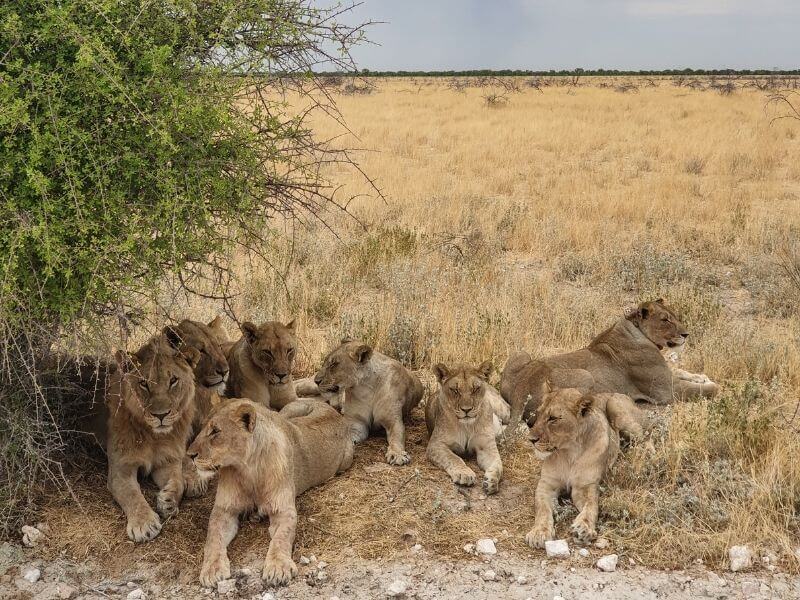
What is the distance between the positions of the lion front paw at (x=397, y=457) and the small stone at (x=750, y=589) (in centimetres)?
250

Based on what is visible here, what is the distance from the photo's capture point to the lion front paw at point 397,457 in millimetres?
6566

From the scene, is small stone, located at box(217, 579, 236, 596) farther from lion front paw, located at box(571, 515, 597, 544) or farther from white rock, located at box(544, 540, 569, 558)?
lion front paw, located at box(571, 515, 597, 544)

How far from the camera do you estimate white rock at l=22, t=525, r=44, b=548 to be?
5457mm

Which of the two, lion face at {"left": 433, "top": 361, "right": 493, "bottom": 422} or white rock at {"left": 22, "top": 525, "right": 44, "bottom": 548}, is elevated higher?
lion face at {"left": 433, "top": 361, "right": 493, "bottom": 422}

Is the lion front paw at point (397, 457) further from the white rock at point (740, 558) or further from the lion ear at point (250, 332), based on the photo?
the white rock at point (740, 558)

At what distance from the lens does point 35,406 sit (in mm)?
6094

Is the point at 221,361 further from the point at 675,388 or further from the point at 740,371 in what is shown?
the point at 740,371

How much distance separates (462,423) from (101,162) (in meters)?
3.05

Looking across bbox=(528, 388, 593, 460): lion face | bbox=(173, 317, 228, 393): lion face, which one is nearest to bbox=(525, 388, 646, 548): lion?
bbox=(528, 388, 593, 460): lion face

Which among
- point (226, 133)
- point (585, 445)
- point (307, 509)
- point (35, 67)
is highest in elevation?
point (35, 67)

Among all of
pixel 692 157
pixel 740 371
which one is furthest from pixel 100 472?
pixel 692 157

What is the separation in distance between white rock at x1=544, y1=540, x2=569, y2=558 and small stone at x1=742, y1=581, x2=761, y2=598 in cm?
97

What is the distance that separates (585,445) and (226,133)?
315cm

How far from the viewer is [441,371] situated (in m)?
6.54
